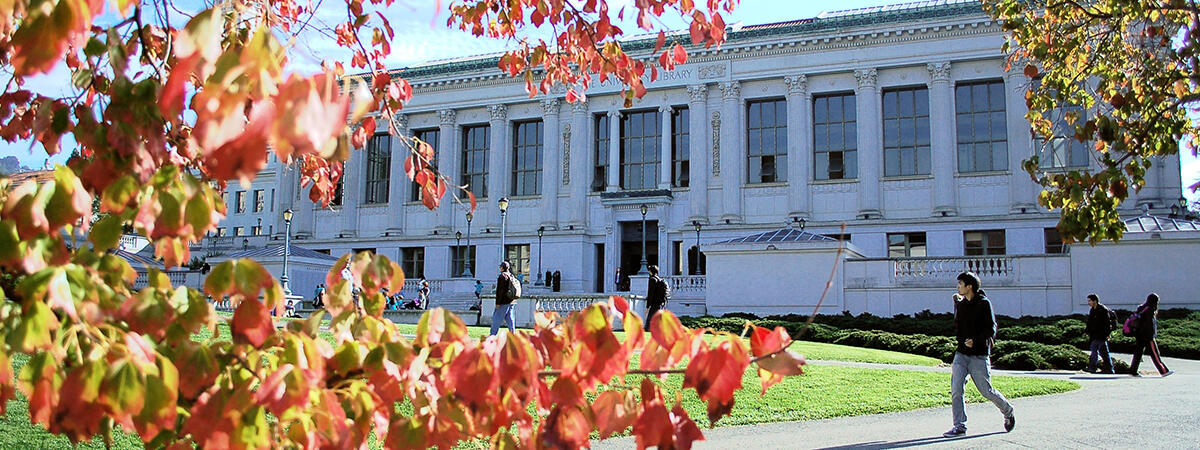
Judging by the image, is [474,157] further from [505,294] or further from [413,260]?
[505,294]

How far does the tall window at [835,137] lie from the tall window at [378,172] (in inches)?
1102

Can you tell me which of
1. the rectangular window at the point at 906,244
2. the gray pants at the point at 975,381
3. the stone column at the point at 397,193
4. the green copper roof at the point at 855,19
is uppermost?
the green copper roof at the point at 855,19

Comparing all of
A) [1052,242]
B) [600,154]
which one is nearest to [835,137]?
[1052,242]

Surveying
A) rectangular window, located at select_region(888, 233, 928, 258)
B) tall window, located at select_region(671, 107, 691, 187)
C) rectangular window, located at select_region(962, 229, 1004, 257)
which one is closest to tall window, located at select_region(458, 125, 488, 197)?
tall window, located at select_region(671, 107, 691, 187)

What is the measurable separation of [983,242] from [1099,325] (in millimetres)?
28340

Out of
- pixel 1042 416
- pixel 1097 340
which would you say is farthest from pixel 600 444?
pixel 1097 340

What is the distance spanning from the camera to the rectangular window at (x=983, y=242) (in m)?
41.5

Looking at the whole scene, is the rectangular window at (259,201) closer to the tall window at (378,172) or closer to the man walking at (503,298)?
the tall window at (378,172)

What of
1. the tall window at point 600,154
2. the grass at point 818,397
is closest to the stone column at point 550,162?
the tall window at point 600,154

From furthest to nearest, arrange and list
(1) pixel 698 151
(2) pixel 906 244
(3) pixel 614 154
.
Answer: (3) pixel 614 154 → (1) pixel 698 151 → (2) pixel 906 244

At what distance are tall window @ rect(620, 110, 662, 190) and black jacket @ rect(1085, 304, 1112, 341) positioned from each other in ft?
111

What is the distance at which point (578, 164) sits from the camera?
49812mm

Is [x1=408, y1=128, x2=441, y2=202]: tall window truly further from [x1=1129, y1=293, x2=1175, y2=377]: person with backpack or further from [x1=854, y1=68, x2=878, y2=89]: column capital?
[x1=1129, y1=293, x2=1175, y2=377]: person with backpack

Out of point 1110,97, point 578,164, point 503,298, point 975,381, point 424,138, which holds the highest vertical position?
point 424,138
